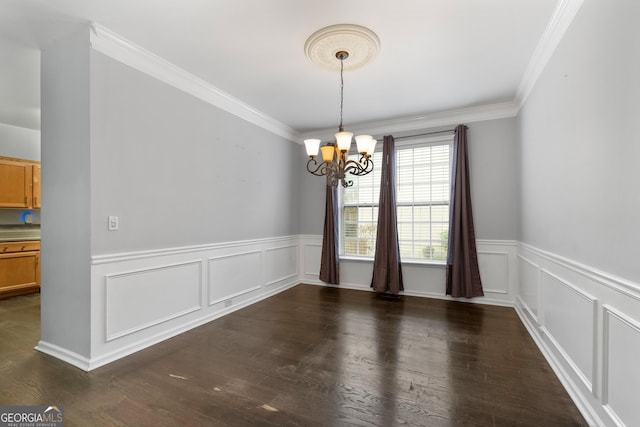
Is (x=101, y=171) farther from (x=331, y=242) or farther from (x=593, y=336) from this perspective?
(x=593, y=336)

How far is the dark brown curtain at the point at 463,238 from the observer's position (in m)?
4.19

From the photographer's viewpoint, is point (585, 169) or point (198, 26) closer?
point (585, 169)

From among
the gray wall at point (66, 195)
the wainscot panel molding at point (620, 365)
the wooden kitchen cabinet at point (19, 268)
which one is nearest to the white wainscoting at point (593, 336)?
the wainscot panel molding at point (620, 365)

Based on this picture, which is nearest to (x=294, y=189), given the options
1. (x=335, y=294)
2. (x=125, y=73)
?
(x=335, y=294)

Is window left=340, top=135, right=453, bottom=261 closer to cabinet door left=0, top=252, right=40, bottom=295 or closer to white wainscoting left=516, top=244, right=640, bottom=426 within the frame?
white wainscoting left=516, top=244, right=640, bottom=426

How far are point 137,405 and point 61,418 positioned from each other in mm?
404

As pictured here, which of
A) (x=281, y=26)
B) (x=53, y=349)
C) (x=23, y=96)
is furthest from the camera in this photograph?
(x=23, y=96)

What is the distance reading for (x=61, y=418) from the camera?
1.83 metres

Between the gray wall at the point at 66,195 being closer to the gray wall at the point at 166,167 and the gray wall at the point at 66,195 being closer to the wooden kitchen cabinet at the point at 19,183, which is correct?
the gray wall at the point at 166,167

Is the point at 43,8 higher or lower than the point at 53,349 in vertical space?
higher

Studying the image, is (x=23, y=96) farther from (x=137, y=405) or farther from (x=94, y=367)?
(x=137, y=405)

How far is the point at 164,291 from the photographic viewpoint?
119 inches

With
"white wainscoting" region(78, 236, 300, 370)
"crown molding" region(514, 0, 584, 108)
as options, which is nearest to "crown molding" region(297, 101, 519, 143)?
"crown molding" region(514, 0, 584, 108)

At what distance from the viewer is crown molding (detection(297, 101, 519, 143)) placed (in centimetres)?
411
